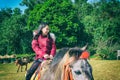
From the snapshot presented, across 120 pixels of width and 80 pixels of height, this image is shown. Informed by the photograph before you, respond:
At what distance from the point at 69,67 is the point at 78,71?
32cm

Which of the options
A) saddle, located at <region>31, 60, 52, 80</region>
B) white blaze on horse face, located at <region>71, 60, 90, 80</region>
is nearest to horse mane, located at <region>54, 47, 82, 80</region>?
white blaze on horse face, located at <region>71, 60, 90, 80</region>

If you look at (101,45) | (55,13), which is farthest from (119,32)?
(55,13)

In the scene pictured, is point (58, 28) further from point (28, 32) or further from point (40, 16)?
point (28, 32)

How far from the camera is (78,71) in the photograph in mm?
5902

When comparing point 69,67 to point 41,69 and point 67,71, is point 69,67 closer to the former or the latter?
point 67,71

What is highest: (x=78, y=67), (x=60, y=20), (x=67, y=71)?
(x=60, y=20)

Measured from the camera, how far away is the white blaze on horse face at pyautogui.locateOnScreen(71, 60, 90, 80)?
5.78 m

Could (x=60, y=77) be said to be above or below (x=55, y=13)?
below

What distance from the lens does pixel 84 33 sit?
230ft

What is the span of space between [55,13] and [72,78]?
61.4 m

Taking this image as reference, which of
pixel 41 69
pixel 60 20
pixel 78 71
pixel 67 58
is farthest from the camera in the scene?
pixel 60 20

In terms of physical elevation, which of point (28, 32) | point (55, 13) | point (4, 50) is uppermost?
point (55, 13)

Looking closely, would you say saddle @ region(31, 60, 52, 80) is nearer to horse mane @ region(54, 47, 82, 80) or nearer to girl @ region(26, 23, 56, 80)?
girl @ region(26, 23, 56, 80)

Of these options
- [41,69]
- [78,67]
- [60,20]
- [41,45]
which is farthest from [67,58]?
[60,20]
